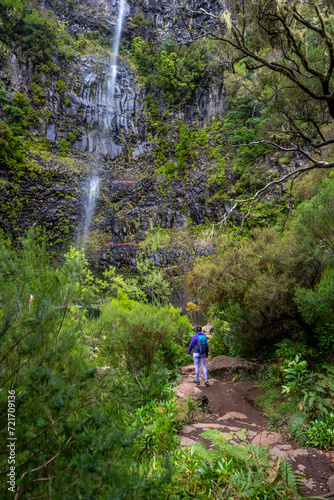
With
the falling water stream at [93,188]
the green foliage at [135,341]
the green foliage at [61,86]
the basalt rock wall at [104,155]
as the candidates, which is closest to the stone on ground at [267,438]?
the green foliage at [135,341]

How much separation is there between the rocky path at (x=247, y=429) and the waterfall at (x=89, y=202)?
74.1ft

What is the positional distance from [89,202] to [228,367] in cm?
2482

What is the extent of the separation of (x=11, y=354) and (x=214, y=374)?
633 centimetres

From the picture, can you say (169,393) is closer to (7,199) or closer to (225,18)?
(225,18)

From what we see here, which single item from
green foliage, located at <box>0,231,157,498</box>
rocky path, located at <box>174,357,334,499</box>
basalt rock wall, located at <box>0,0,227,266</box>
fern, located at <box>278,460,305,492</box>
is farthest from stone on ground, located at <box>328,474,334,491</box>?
basalt rock wall, located at <box>0,0,227,266</box>

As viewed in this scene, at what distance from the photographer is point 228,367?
21.3ft

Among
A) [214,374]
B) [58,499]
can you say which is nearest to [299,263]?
[214,374]

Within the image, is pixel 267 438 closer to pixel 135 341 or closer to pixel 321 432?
pixel 321 432

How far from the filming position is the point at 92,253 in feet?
86.6

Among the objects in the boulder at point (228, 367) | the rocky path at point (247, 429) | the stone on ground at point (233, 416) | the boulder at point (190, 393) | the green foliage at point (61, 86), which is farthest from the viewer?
the green foliage at point (61, 86)

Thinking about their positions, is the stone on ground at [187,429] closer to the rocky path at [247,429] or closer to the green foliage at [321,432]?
the rocky path at [247,429]

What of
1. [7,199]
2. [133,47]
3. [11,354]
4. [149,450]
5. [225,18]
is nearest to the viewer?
[11,354]

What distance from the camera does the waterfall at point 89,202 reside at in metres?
26.5

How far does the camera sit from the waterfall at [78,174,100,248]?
87.1 feet
